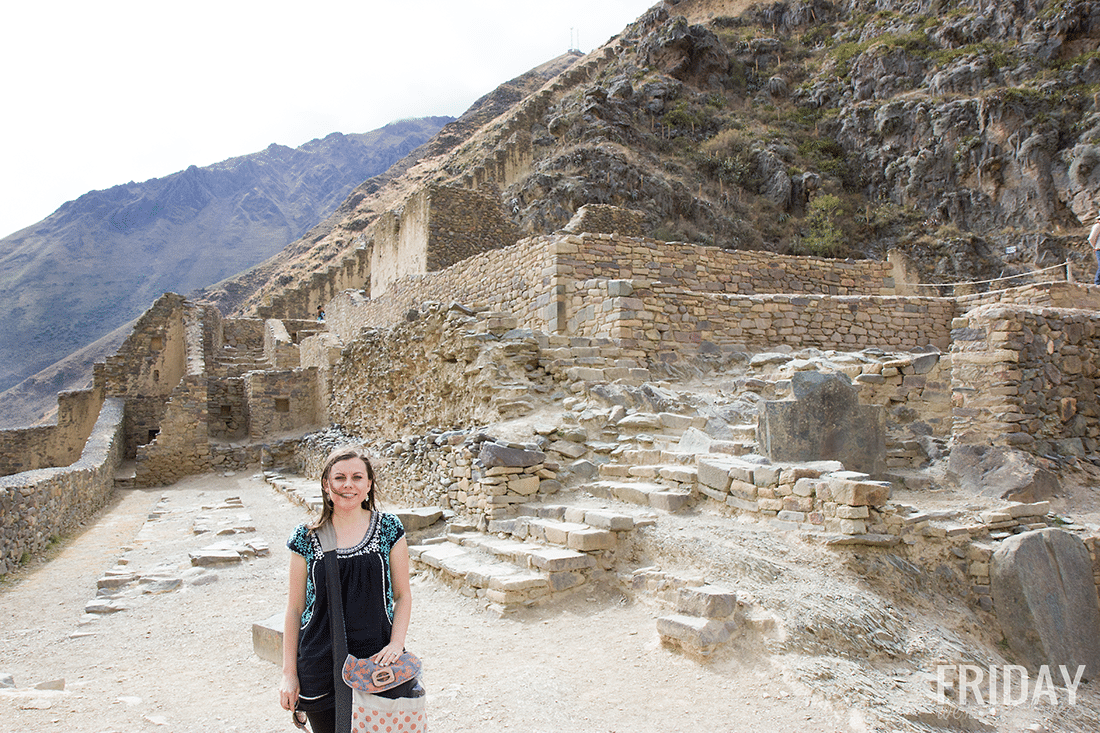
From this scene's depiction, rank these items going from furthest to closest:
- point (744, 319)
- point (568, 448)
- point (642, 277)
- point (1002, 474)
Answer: point (642, 277) → point (744, 319) → point (568, 448) → point (1002, 474)

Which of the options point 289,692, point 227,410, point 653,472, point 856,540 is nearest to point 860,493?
point 856,540

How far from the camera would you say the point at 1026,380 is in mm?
6691

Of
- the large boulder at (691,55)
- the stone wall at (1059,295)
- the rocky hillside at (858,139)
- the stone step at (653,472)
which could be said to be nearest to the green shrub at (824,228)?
the rocky hillside at (858,139)

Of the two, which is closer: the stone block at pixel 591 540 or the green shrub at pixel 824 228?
the stone block at pixel 591 540

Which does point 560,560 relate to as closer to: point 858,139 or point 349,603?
point 349,603

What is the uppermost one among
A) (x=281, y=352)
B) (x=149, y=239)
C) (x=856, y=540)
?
(x=149, y=239)

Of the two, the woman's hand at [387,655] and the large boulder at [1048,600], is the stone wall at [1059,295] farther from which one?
the woman's hand at [387,655]

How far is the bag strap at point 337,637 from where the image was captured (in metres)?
2.28

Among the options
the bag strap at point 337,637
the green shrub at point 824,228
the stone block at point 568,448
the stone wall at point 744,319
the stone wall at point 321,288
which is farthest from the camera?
the stone wall at point 321,288

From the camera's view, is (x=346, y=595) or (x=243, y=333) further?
(x=243, y=333)

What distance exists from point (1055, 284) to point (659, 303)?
6171 millimetres

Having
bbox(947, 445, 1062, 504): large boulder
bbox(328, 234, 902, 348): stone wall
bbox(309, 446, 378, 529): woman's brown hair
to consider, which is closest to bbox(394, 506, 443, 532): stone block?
bbox(328, 234, 902, 348): stone wall

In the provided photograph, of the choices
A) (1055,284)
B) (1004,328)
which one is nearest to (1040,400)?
(1004,328)

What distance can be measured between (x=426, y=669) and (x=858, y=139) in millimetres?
40243
